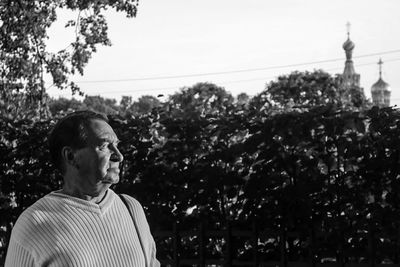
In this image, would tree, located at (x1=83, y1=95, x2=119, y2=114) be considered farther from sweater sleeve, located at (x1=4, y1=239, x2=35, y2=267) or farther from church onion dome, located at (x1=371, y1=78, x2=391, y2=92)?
sweater sleeve, located at (x1=4, y1=239, x2=35, y2=267)

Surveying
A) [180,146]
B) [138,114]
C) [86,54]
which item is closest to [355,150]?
[180,146]

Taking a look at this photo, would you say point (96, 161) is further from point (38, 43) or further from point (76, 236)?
point (38, 43)

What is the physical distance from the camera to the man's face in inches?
103

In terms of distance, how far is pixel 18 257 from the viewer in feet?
8.32

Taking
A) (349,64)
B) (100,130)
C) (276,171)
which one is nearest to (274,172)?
(276,171)

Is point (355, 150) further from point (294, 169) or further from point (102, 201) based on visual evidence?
point (102, 201)

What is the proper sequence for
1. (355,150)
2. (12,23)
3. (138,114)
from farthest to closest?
1. (12,23)
2. (138,114)
3. (355,150)

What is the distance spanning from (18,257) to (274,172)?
4744mm

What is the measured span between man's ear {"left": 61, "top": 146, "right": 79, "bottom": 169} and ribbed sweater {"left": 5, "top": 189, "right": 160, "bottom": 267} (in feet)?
0.34

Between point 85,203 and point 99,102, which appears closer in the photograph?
point 85,203

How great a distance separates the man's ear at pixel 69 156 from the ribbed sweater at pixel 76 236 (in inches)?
4.1

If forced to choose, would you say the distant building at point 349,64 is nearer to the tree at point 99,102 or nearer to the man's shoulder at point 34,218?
the tree at point 99,102

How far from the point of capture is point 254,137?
7.11 m

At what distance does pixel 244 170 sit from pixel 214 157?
1.11 feet
